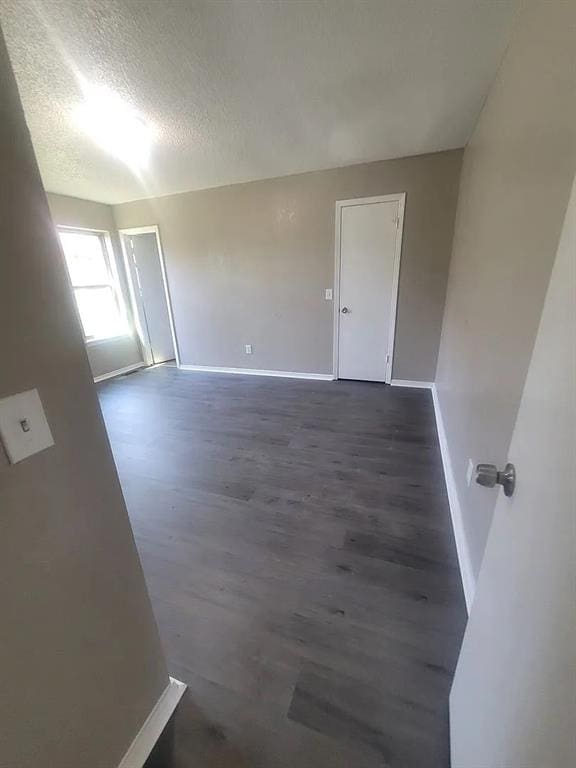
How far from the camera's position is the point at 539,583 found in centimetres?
49

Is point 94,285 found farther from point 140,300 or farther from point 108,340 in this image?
point 108,340

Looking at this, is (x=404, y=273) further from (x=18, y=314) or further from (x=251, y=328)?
(x=18, y=314)

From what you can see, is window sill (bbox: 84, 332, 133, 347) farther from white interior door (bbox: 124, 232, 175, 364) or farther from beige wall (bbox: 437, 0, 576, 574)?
beige wall (bbox: 437, 0, 576, 574)

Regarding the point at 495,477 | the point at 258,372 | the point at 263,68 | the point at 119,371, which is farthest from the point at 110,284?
the point at 495,477

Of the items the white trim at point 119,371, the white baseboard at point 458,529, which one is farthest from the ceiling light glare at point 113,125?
the white baseboard at point 458,529

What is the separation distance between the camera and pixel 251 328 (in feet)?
14.3

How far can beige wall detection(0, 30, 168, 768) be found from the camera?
0.58 meters

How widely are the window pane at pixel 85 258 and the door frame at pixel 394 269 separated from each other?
11.8 feet

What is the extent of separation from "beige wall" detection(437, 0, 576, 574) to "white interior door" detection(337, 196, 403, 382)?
1292 mm

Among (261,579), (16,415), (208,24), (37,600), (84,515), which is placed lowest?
(261,579)

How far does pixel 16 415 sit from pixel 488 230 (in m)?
2.14

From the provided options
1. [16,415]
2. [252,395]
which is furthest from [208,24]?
[252,395]

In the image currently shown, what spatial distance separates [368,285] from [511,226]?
2397mm

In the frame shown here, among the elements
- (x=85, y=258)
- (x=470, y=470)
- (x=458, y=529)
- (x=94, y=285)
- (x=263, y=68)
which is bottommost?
(x=458, y=529)
